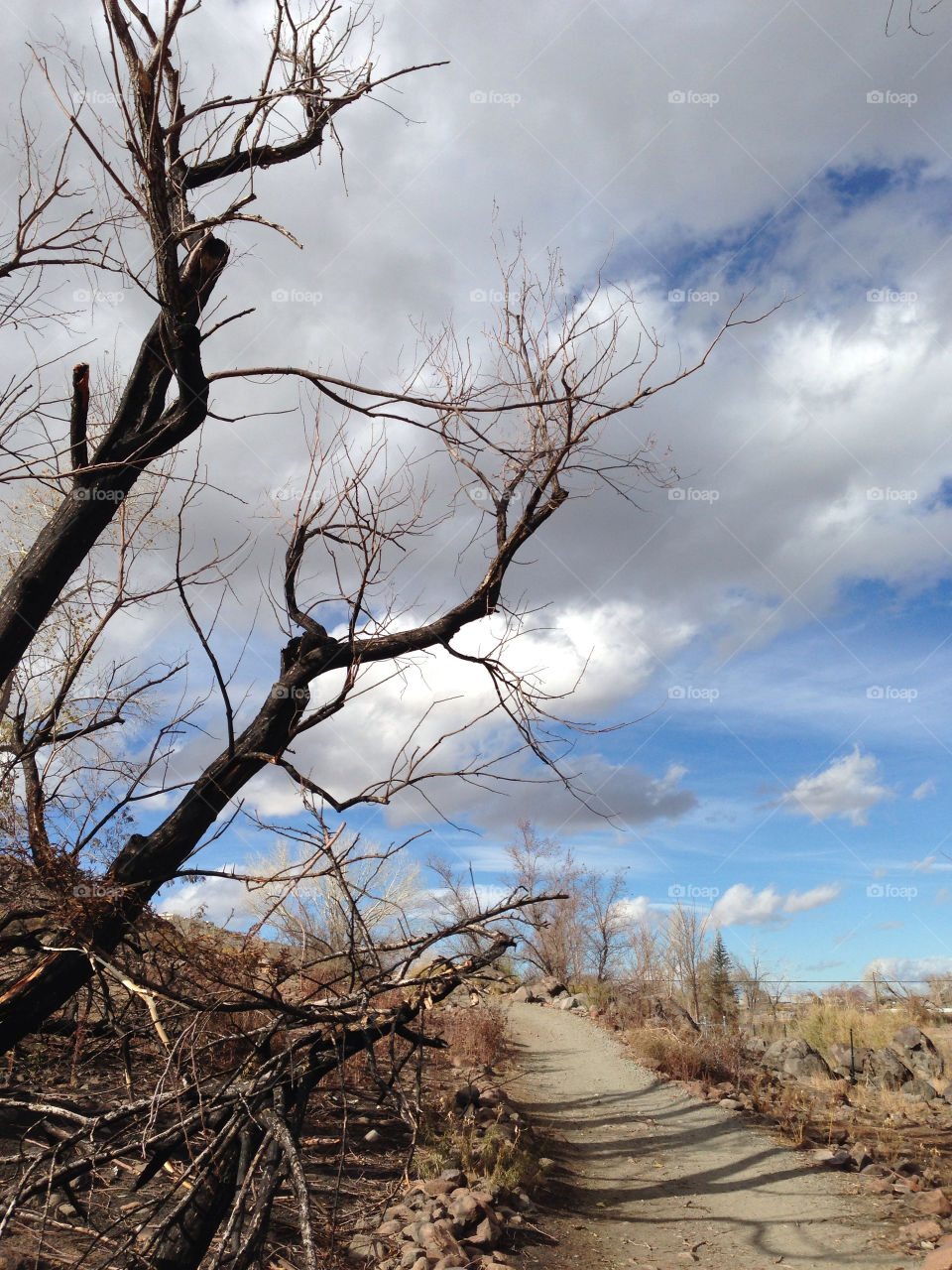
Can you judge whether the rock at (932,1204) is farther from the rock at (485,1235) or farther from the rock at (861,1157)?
the rock at (485,1235)

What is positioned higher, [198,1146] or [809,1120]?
[809,1120]

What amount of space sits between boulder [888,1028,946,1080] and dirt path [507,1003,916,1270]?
590 centimetres

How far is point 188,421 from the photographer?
495 centimetres

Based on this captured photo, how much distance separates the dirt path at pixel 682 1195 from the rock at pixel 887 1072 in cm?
471

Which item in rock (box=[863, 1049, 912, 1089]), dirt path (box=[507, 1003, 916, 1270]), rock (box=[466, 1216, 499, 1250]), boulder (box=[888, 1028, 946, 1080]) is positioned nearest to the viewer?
rock (box=[466, 1216, 499, 1250])

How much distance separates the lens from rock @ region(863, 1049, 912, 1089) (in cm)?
1435

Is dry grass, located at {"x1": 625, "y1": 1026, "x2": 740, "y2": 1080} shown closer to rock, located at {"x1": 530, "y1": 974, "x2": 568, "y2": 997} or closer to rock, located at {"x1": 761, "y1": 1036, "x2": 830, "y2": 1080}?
rock, located at {"x1": 761, "y1": 1036, "x2": 830, "y2": 1080}

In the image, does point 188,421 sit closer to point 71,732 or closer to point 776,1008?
point 71,732

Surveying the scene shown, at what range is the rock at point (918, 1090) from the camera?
1341 cm

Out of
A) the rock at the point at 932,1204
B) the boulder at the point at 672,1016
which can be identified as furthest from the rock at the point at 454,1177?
the boulder at the point at 672,1016

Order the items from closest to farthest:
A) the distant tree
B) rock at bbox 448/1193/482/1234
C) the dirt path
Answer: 1. rock at bbox 448/1193/482/1234
2. the dirt path
3. the distant tree

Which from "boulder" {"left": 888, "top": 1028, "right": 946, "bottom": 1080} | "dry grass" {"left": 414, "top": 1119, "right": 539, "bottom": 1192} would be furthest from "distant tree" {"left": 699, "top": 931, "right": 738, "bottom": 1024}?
"dry grass" {"left": 414, "top": 1119, "right": 539, "bottom": 1192}

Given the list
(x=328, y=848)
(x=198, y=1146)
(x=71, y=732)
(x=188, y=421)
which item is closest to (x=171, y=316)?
(x=188, y=421)

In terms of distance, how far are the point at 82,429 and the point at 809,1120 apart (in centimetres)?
1118
